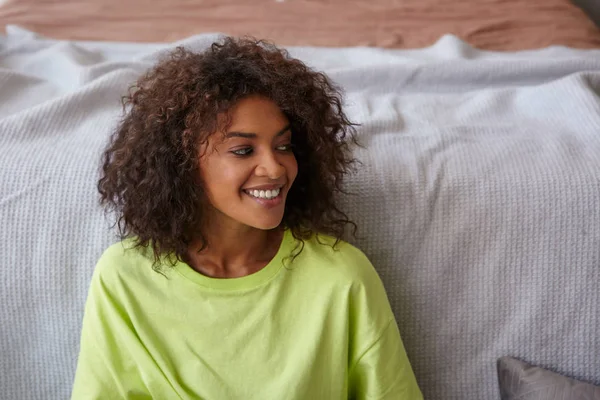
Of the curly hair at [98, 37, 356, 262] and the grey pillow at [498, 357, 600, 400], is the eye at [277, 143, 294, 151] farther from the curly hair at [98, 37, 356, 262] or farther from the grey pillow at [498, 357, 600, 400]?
the grey pillow at [498, 357, 600, 400]

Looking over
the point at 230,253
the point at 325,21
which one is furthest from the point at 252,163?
the point at 325,21

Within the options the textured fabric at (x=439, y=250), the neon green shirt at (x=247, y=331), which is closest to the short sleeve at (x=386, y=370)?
the neon green shirt at (x=247, y=331)

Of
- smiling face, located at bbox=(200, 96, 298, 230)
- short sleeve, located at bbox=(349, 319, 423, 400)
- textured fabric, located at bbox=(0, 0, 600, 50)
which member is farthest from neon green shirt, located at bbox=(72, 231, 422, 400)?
textured fabric, located at bbox=(0, 0, 600, 50)

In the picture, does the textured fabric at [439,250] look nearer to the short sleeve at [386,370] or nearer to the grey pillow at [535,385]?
the grey pillow at [535,385]

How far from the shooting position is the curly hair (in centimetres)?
88

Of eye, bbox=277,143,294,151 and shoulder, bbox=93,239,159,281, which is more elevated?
eye, bbox=277,143,294,151

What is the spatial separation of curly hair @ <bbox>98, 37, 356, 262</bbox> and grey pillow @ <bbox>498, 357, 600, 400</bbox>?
0.36m

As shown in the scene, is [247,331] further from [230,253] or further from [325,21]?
[325,21]

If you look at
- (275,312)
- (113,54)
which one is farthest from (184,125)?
(113,54)

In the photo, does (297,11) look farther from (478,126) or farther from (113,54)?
(478,126)

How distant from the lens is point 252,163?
882mm

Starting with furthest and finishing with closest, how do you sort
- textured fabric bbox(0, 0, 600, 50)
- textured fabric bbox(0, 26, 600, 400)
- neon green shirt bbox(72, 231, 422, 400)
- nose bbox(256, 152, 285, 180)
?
1. textured fabric bbox(0, 0, 600, 50)
2. textured fabric bbox(0, 26, 600, 400)
3. neon green shirt bbox(72, 231, 422, 400)
4. nose bbox(256, 152, 285, 180)

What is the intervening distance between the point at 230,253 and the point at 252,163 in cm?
18

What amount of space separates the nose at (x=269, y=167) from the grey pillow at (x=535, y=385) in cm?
53
